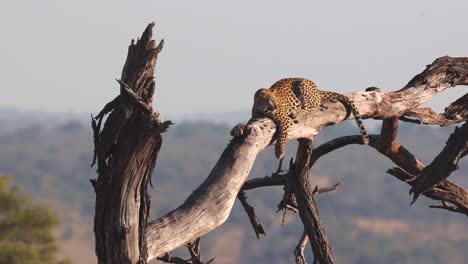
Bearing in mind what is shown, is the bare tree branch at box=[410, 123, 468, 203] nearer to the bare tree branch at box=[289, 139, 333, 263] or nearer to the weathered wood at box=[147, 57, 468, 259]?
the weathered wood at box=[147, 57, 468, 259]

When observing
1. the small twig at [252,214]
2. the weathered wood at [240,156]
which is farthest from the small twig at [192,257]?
the weathered wood at [240,156]

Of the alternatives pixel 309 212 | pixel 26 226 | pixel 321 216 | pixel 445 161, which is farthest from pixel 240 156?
pixel 321 216

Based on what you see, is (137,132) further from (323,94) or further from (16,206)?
(16,206)

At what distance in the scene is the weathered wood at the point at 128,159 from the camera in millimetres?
4848

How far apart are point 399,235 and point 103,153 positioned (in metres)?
154

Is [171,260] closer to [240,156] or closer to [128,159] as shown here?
[240,156]

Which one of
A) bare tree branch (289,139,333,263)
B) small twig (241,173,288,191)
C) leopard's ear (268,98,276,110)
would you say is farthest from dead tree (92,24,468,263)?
small twig (241,173,288,191)

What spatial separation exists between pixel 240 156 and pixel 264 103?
6.88 ft

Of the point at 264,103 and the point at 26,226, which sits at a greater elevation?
the point at 26,226

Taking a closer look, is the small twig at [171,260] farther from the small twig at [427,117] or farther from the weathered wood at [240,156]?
the small twig at [427,117]

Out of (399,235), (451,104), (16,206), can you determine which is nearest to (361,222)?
(399,235)

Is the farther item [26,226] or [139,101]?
[26,226]

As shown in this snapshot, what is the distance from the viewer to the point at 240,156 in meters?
5.68

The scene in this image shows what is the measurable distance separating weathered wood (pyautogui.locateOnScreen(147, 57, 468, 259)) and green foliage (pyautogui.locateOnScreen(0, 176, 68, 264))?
36539 millimetres
